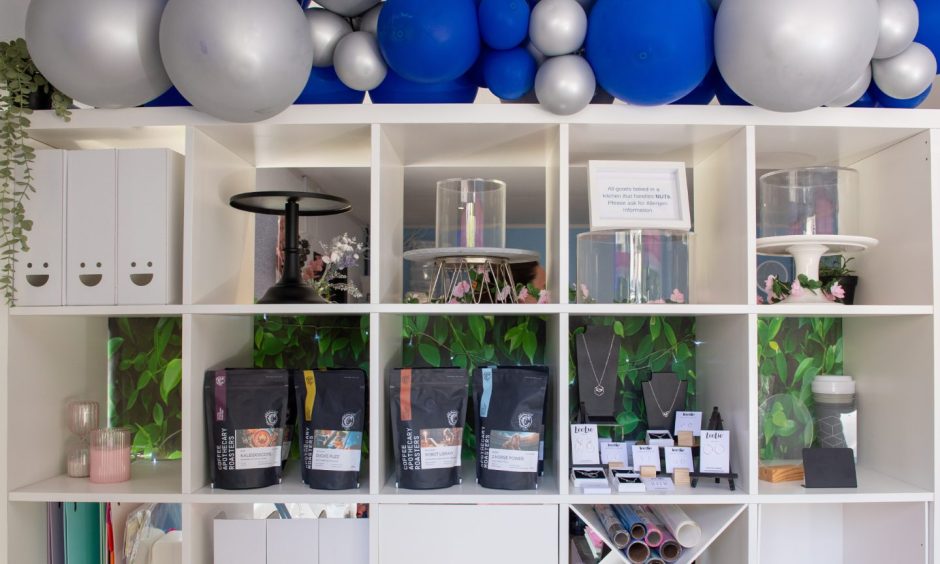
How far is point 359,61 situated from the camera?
5.58ft

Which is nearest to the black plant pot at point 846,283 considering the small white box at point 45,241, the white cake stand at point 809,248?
the white cake stand at point 809,248

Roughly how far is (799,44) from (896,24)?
0.31 metres

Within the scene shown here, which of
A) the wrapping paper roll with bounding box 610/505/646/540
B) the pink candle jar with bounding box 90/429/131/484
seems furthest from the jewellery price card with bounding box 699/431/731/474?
the pink candle jar with bounding box 90/429/131/484

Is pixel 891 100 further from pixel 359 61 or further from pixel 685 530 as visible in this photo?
pixel 359 61

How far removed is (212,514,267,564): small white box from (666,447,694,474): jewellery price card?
98cm

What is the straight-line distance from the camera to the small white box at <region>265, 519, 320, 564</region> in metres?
1.75

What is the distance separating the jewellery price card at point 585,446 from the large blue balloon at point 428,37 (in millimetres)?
898

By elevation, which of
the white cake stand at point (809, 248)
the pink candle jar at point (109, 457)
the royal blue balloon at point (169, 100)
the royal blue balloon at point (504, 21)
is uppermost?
the royal blue balloon at point (504, 21)

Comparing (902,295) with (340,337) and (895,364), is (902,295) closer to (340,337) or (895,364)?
(895,364)

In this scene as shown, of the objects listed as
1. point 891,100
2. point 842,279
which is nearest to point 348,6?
point 891,100

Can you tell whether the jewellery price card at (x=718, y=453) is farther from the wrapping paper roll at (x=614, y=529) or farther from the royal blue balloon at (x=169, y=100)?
the royal blue balloon at (x=169, y=100)

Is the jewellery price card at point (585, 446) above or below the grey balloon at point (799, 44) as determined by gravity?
below

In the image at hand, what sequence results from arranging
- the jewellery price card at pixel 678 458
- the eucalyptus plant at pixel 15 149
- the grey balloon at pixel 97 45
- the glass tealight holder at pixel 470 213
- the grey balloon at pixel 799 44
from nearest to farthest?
the grey balloon at pixel 799 44, the grey balloon at pixel 97 45, the eucalyptus plant at pixel 15 149, the jewellery price card at pixel 678 458, the glass tealight holder at pixel 470 213

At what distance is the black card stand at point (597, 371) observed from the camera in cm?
189
